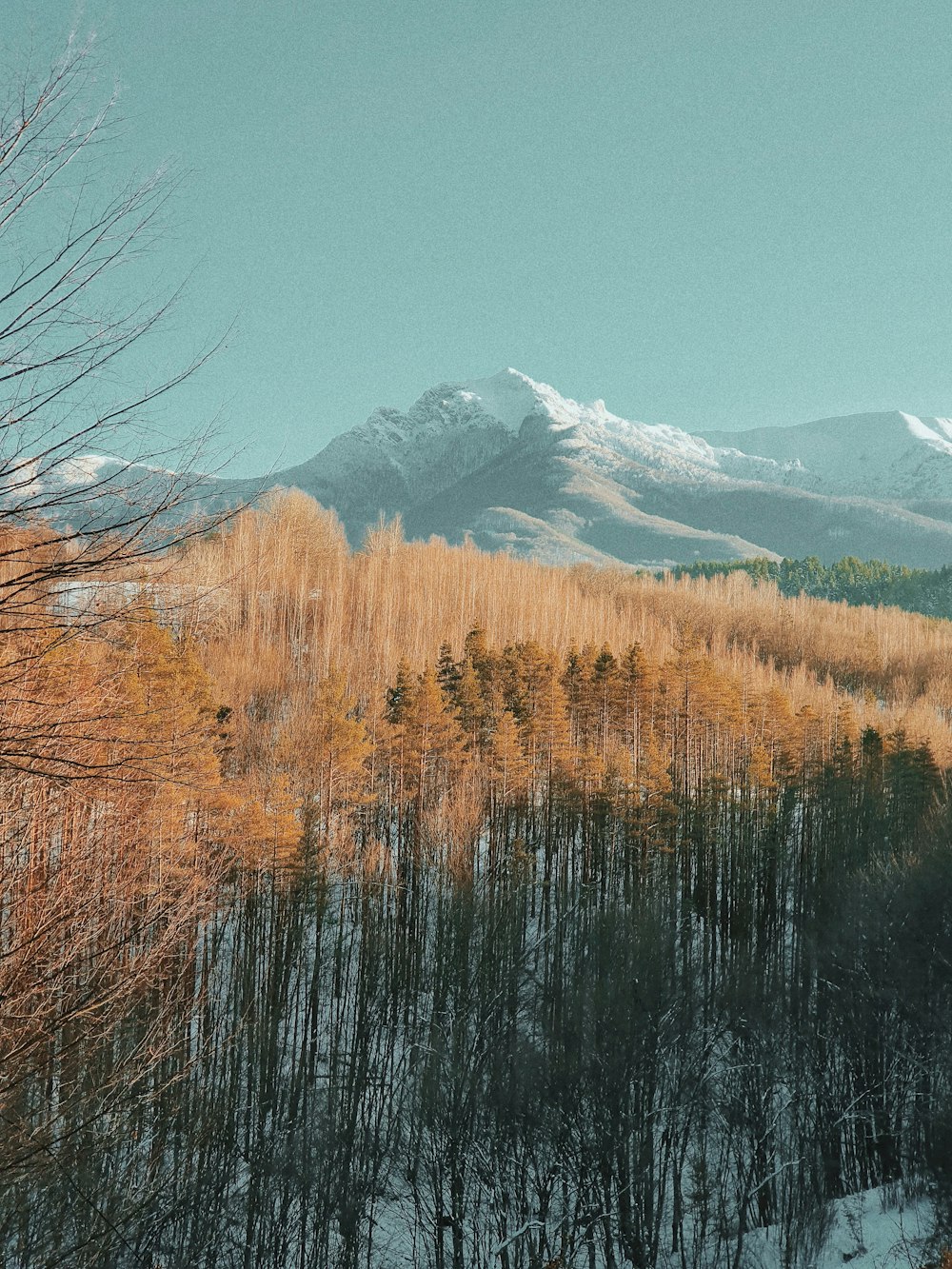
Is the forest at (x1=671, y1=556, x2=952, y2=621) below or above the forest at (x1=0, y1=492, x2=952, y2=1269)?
above

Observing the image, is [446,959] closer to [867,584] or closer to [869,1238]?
[869,1238]

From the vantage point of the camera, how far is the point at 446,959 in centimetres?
2458

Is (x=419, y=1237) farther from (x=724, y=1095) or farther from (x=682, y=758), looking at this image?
(x=682, y=758)

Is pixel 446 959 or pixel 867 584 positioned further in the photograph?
pixel 867 584

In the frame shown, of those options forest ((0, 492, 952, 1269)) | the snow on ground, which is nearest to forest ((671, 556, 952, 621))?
forest ((0, 492, 952, 1269))

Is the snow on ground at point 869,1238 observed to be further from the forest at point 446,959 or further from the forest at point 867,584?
the forest at point 867,584

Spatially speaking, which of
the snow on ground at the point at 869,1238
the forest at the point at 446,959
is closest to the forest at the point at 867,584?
the forest at the point at 446,959

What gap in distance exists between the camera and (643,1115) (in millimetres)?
18359

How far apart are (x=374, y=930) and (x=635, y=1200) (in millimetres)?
10390

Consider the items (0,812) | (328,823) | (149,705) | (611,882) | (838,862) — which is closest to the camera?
(0,812)

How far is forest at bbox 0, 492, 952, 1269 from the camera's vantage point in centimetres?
1174

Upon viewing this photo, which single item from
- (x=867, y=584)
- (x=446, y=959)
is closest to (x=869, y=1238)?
(x=446, y=959)

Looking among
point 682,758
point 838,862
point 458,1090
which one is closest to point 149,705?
point 458,1090

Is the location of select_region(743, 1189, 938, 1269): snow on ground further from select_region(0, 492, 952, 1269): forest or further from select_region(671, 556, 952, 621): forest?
select_region(671, 556, 952, 621): forest
